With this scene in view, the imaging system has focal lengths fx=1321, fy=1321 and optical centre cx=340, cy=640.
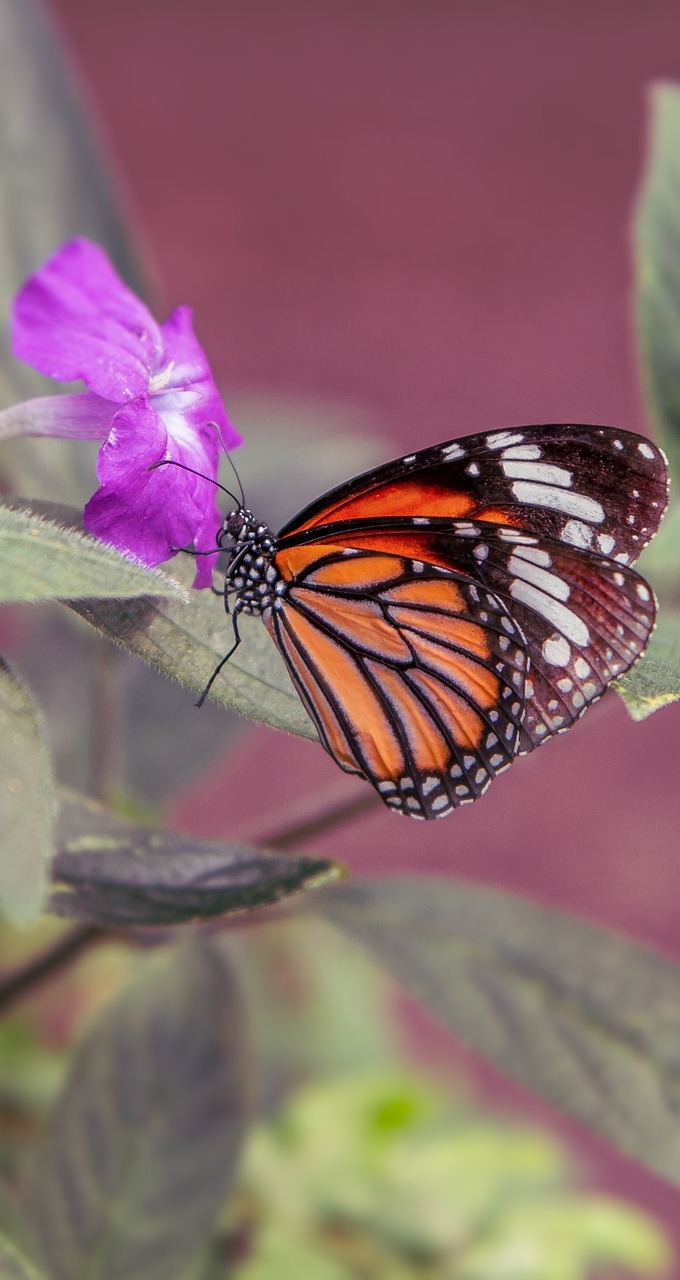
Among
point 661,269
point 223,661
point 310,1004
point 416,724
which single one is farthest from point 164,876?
point 310,1004

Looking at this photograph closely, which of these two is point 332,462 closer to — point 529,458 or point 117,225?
point 117,225

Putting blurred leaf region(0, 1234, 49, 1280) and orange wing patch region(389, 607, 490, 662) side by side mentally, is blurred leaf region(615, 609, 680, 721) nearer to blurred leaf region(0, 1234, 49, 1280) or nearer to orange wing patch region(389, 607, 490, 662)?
orange wing patch region(389, 607, 490, 662)

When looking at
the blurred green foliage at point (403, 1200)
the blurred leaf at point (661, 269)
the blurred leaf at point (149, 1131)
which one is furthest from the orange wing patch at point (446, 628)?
the blurred green foliage at point (403, 1200)

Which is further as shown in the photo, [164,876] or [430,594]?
[430,594]

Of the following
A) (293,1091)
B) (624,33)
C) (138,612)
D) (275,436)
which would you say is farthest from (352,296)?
(138,612)

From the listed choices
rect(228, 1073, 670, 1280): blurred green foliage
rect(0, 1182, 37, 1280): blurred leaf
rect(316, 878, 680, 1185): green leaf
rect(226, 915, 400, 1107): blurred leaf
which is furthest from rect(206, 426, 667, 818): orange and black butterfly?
rect(226, 915, 400, 1107): blurred leaf

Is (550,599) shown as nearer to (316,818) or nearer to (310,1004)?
(316,818)
